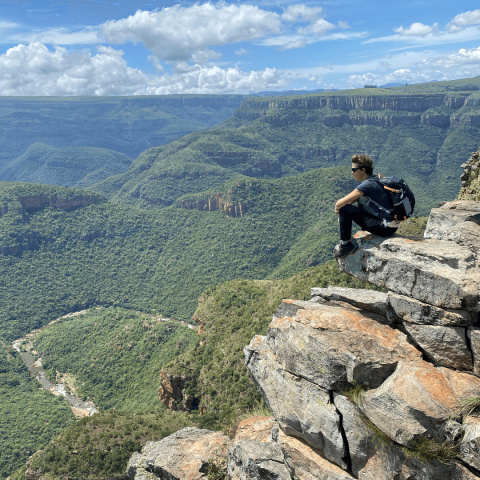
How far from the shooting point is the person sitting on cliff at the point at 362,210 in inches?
550

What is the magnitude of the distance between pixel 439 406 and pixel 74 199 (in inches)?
8318

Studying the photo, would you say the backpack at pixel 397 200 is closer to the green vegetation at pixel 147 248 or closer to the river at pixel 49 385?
the river at pixel 49 385

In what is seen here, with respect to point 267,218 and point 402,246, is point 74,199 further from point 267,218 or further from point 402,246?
point 402,246

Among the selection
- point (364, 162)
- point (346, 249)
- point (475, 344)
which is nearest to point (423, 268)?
point (475, 344)

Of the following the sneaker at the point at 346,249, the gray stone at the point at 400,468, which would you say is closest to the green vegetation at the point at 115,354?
the gray stone at the point at 400,468

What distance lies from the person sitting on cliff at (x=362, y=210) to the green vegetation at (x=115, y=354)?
6047 cm

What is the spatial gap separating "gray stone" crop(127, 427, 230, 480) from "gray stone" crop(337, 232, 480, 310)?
1454cm

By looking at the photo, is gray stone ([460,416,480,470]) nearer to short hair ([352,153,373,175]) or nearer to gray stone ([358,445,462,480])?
gray stone ([358,445,462,480])

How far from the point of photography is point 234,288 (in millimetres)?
65875

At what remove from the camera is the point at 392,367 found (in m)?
12.8

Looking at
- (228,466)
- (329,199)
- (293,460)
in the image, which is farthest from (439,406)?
(329,199)

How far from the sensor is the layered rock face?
11.2 m

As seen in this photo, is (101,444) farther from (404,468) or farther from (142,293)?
(142,293)

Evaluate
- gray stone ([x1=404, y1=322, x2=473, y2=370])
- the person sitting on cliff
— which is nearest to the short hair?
the person sitting on cliff
